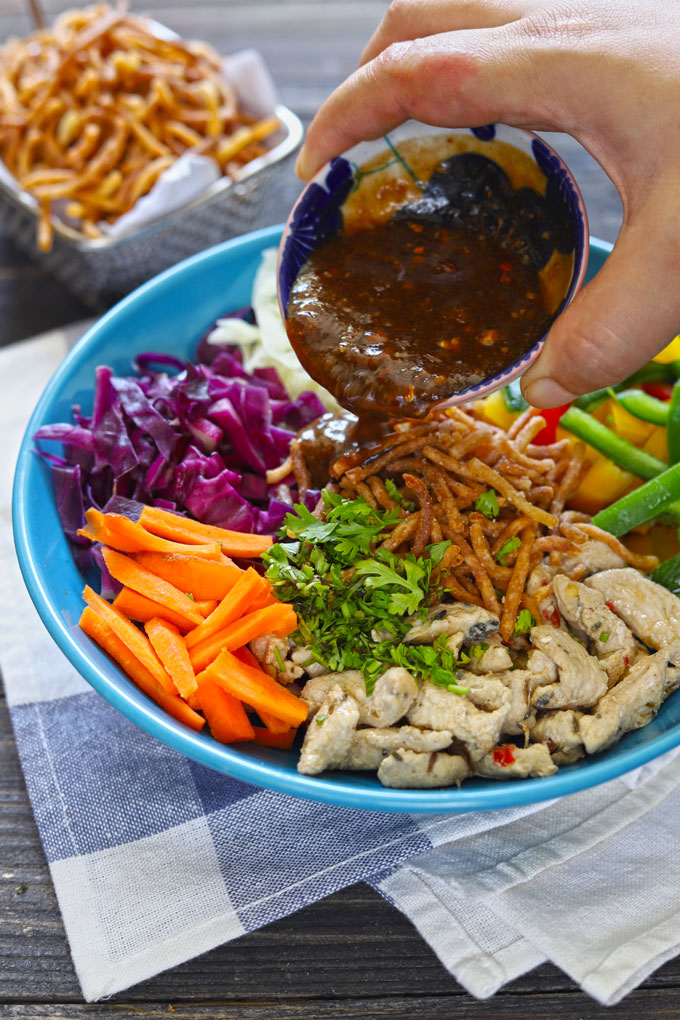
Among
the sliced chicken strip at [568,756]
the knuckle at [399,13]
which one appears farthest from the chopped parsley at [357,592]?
the knuckle at [399,13]

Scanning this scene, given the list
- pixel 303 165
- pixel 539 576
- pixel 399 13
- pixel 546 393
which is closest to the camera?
pixel 546 393

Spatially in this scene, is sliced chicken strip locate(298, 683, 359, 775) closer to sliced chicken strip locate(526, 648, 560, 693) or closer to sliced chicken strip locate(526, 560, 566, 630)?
sliced chicken strip locate(526, 648, 560, 693)

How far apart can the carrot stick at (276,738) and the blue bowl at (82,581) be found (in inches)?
1.6

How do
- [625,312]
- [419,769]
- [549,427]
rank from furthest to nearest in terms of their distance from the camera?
[549,427] → [419,769] → [625,312]

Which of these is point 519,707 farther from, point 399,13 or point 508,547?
point 399,13

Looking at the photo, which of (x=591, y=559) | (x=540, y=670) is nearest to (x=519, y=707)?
(x=540, y=670)

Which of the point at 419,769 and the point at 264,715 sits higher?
the point at 419,769

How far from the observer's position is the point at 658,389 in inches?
136

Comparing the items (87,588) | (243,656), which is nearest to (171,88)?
(87,588)

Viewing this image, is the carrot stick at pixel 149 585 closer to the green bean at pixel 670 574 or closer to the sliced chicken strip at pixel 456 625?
the sliced chicken strip at pixel 456 625

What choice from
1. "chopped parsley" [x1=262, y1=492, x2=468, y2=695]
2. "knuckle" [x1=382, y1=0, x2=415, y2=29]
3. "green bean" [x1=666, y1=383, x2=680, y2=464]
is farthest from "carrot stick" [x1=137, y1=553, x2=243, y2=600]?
"knuckle" [x1=382, y1=0, x2=415, y2=29]

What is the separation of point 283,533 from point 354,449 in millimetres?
399

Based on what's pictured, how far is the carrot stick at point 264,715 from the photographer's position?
2.54 m

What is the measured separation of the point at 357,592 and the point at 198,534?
23.0 inches
